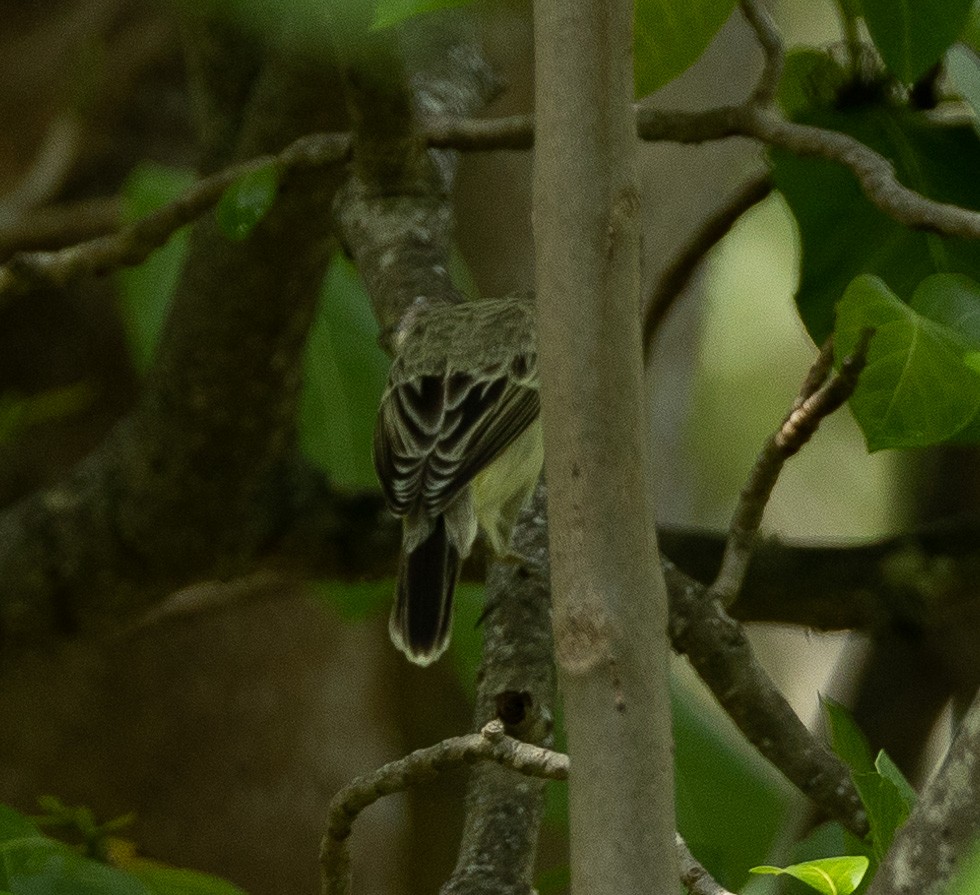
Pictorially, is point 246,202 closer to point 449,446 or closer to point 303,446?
point 449,446

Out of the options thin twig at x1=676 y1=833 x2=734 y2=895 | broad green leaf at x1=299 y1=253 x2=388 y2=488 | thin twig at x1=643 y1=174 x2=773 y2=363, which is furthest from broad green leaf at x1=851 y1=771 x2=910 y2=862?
broad green leaf at x1=299 y1=253 x2=388 y2=488

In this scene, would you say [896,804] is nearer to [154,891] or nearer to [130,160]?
[154,891]

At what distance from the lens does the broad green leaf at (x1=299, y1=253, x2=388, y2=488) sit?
3025mm

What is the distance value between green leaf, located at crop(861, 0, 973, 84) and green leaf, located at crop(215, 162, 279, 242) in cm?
74

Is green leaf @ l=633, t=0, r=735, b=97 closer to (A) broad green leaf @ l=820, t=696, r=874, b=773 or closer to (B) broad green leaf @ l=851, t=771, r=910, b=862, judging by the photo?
(A) broad green leaf @ l=820, t=696, r=874, b=773

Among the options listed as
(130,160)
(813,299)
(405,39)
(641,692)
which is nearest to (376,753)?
(130,160)

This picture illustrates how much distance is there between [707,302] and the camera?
4.57m

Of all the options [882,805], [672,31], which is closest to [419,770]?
[882,805]

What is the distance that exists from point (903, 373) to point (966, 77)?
411mm

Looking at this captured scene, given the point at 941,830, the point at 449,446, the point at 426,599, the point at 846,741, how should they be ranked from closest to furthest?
the point at 941,830 → the point at 846,741 → the point at 426,599 → the point at 449,446

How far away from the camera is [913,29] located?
1.64 meters

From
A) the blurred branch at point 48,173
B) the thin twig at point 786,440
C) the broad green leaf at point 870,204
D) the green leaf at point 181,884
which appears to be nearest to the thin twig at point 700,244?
the broad green leaf at point 870,204

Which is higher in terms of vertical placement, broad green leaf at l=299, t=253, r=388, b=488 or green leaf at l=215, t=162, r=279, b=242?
green leaf at l=215, t=162, r=279, b=242

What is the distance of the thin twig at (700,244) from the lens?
2.24 m
